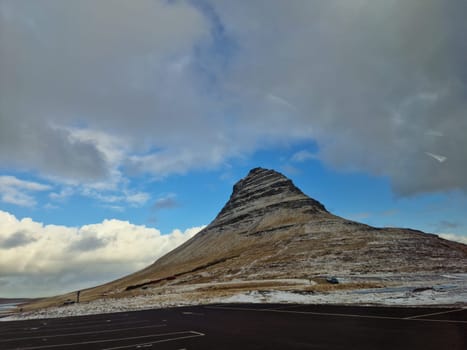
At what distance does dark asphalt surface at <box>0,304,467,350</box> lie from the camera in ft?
46.6

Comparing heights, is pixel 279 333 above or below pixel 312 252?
below

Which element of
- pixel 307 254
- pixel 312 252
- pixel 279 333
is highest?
pixel 312 252

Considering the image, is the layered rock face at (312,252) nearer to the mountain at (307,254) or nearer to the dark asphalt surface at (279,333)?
the mountain at (307,254)

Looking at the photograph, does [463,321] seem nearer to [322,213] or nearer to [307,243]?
[307,243]

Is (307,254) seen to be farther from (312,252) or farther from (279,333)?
(279,333)

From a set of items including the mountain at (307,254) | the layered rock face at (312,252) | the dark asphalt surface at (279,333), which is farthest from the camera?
the layered rock face at (312,252)

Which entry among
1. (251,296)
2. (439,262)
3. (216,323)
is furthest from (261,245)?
(216,323)

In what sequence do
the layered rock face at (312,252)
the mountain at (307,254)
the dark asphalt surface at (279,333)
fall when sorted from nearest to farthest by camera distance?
the dark asphalt surface at (279,333) → the mountain at (307,254) → the layered rock face at (312,252)

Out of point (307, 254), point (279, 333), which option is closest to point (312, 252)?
point (307, 254)

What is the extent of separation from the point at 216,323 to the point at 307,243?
112547 millimetres

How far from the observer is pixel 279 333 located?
56.3 ft

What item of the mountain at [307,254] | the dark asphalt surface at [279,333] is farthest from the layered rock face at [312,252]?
the dark asphalt surface at [279,333]

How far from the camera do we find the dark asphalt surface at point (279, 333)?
46.6 feet

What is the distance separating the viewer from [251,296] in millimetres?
41625
